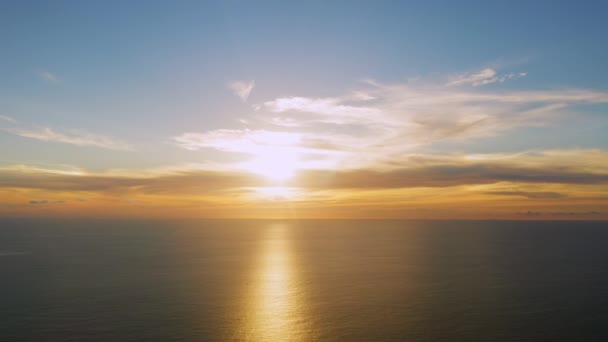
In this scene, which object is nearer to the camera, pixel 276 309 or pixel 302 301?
pixel 276 309

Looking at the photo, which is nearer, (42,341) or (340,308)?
(42,341)

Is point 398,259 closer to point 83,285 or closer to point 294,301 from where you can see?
point 294,301

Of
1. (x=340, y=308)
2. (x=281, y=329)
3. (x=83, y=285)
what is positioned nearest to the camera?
(x=281, y=329)

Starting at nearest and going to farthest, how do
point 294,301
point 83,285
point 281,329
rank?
point 281,329
point 294,301
point 83,285

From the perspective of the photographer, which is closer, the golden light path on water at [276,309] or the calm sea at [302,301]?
the calm sea at [302,301]

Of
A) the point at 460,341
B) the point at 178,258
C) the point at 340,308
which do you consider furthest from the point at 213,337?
the point at 178,258

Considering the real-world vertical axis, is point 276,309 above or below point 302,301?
above

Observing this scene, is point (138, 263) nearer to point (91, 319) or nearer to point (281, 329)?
point (91, 319)

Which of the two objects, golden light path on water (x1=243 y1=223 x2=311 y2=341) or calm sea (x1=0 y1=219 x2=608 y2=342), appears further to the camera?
golden light path on water (x1=243 y1=223 x2=311 y2=341)

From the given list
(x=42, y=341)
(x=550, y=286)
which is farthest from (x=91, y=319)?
(x=550, y=286)
